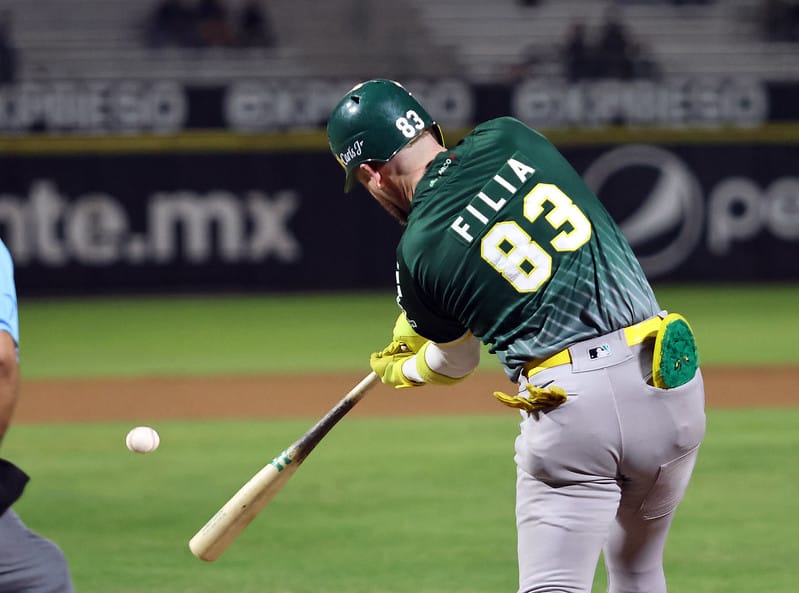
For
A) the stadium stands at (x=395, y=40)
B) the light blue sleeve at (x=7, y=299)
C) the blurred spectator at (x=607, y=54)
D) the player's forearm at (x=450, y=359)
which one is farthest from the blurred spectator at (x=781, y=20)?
the light blue sleeve at (x=7, y=299)

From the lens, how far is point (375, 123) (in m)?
3.80

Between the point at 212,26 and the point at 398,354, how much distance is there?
18.1 m

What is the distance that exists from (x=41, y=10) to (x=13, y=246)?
252 inches

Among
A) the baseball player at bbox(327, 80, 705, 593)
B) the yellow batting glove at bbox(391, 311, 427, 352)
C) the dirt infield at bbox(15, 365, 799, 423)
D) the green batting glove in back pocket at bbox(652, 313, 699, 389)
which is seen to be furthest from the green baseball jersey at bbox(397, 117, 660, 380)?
the dirt infield at bbox(15, 365, 799, 423)

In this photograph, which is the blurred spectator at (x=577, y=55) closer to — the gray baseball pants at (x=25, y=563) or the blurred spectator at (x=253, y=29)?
the blurred spectator at (x=253, y=29)

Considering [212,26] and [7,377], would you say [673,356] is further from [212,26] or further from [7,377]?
[212,26]

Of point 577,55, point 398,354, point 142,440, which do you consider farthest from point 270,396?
point 577,55

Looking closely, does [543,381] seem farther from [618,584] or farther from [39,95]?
[39,95]

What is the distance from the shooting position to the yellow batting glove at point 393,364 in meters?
4.41

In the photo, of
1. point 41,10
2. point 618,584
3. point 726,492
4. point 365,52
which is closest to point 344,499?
point 726,492

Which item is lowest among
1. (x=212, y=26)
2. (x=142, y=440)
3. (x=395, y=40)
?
(x=395, y=40)

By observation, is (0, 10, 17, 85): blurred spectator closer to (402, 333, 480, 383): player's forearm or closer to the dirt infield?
the dirt infield

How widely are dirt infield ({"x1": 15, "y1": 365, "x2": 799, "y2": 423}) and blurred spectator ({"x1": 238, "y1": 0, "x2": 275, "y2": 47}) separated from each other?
10.7 meters

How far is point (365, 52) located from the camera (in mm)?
21891
